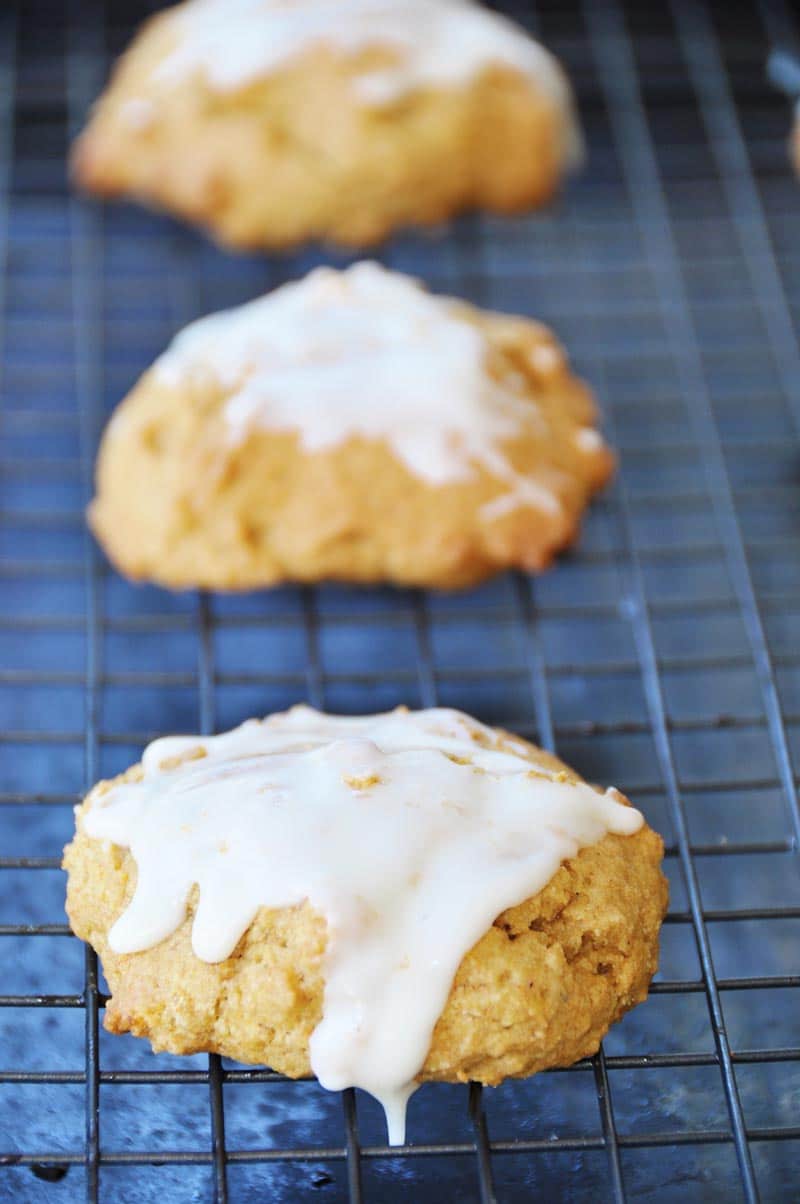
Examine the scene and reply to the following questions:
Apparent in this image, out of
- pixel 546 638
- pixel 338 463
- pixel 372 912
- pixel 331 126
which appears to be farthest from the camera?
pixel 331 126

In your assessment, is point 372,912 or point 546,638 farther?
point 546,638

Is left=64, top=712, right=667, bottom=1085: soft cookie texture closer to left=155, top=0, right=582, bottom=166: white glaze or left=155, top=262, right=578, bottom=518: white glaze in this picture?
left=155, top=262, right=578, bottom=518: white glaze

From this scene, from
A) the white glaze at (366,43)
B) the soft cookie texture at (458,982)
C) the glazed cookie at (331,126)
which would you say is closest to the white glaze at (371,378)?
the glazed cookie at (331,126)

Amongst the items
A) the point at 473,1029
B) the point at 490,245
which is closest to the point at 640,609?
the point at 473,1029

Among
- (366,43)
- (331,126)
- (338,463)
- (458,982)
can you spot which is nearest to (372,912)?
(458,982)

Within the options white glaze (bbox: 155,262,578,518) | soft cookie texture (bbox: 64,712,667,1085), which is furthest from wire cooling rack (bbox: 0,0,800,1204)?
white glaze (bbox: 155,262,578,518)

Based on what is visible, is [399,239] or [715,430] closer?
[715,430]

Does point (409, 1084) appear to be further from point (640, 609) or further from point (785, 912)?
point (640, 609)

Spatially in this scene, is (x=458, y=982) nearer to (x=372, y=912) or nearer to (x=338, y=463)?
(x=372, y=912)
